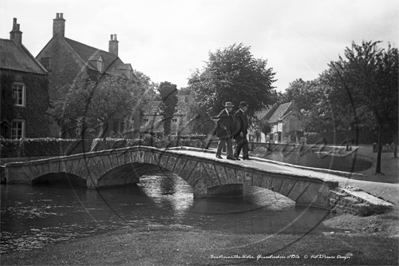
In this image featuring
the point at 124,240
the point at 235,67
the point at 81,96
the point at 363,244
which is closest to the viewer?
the point at 363,244

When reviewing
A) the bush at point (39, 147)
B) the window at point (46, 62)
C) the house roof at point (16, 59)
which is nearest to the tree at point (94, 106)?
the bush at point (39, 147)

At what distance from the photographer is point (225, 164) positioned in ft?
57.8

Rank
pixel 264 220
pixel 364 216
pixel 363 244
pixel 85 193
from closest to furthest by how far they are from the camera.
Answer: pixel 363 244
pixel 364 216
pixel 264 220
pixel 85 193

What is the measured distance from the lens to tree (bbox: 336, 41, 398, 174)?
63.6 feet

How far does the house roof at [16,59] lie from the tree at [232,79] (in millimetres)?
23187

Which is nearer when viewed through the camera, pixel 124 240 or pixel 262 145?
pixel 124 240

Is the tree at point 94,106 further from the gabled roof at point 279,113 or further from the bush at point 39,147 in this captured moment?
the gabled roof at point 279,113

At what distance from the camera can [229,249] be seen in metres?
8.82

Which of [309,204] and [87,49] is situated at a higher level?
[87,49]

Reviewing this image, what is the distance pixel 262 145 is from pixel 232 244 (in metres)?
39.2

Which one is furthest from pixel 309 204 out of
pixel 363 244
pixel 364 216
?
pixel 363 244

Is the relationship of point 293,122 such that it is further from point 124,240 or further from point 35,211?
point 124,240

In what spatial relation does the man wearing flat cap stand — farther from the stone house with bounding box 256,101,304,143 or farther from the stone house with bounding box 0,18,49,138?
the stone house with bounding box 256,101,304,143

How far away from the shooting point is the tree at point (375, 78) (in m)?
19.4
